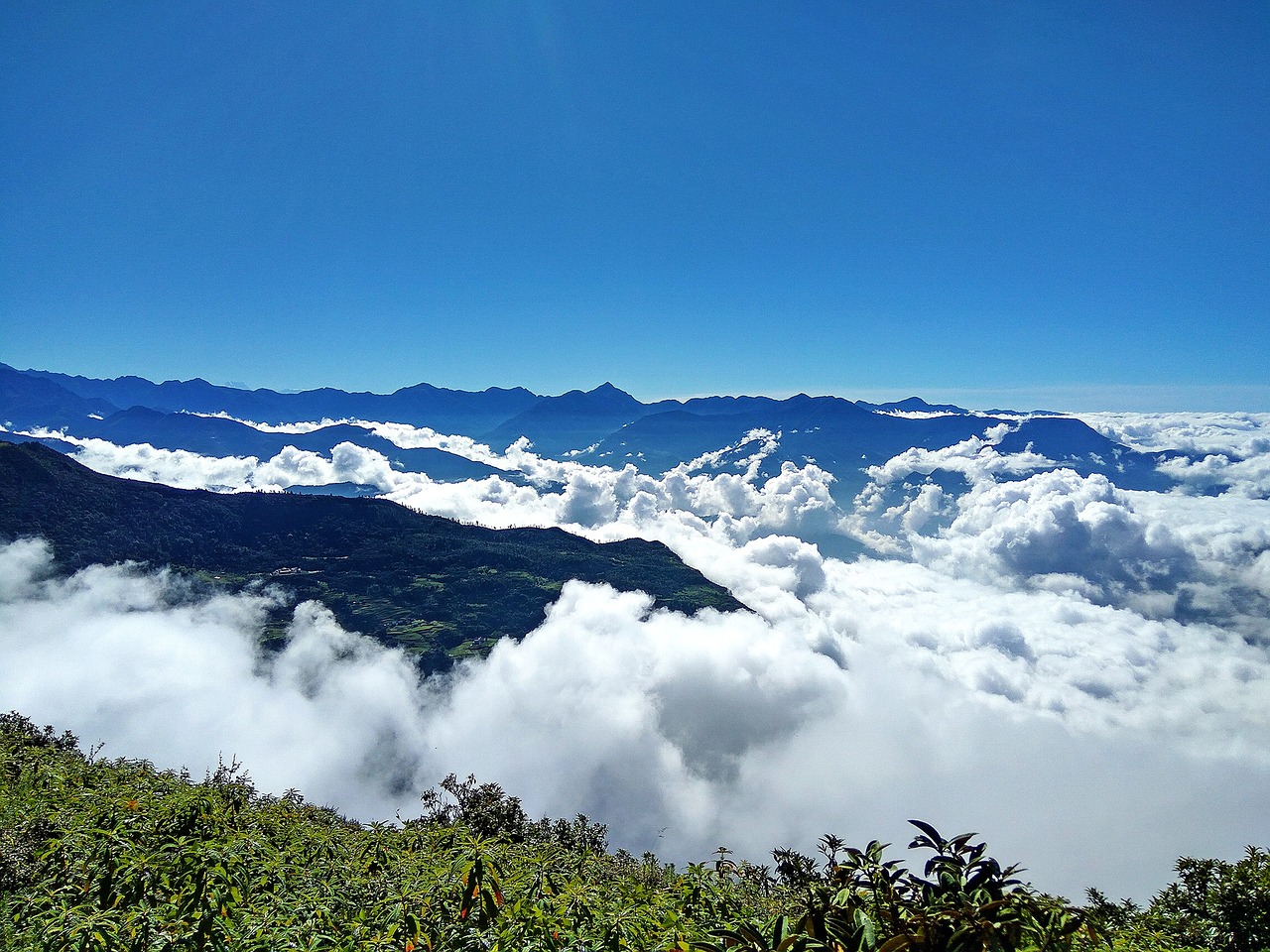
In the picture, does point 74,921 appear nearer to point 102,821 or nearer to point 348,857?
point 102,821

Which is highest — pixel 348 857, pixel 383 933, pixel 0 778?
pixel 383 933

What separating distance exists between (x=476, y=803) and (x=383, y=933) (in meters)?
31.2

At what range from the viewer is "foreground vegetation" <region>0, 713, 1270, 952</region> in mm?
3461

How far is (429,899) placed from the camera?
232 inches

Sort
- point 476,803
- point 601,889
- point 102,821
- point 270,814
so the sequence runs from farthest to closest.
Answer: point 476,803 → point 270,814 → point 102,821 → point 601,889

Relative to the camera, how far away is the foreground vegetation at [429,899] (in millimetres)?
3461

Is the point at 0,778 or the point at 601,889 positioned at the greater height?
the point at 601,889

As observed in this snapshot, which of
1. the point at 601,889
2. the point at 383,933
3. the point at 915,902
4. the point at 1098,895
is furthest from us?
the point at 1098,895

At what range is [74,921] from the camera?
510 centimetres

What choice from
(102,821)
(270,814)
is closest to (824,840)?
(102,821)

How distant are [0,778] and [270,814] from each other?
8.13 m

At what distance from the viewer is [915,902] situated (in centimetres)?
365

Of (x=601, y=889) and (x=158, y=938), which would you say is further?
(x=601, y=889)

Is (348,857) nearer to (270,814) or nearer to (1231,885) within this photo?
(270,814)
